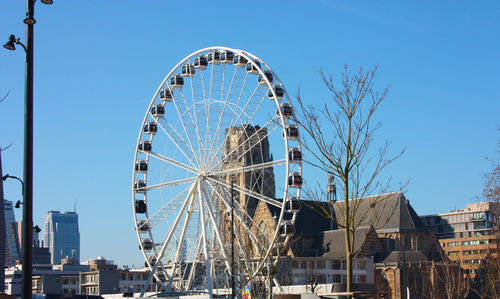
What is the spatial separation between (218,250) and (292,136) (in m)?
10.1

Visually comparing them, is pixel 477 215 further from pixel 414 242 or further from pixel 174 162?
pixel 174 162

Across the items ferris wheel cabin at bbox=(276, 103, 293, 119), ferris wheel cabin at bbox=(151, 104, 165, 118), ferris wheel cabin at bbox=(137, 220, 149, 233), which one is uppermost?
ferris wheel cabin at bbox=(151, 104, 165, 118)

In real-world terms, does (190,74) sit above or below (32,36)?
above

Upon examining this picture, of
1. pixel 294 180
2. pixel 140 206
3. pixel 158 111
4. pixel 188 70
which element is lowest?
pixel 140 206

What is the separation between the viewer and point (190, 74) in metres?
58.8

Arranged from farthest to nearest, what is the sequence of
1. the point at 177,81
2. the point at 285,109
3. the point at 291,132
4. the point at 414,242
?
the point at 414,242, the point at 177,81, the point at 285,109, the point at 291,132

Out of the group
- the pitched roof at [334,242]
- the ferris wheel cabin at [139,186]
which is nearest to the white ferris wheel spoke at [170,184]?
the ferris wheel cabin at [139,186]

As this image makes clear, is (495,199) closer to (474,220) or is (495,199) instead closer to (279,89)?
(279,89)

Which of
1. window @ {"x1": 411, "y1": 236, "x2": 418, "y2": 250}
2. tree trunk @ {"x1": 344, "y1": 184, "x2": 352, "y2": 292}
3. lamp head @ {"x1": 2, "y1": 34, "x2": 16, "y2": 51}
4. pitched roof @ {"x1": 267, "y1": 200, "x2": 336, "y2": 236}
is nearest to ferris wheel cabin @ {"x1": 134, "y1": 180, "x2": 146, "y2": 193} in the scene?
tree trunk @ {"x1": 344, "y1": 184, "x2": 352, "y2": 292}

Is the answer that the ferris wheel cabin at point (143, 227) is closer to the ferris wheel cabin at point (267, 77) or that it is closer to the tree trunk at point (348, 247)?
the ferris wheel cabin at point (267, 77)

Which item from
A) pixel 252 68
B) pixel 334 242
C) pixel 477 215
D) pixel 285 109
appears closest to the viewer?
pixel 285 109

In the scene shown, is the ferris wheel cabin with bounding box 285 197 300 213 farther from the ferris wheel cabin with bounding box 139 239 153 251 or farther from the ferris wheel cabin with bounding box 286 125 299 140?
the ferris wheel cabin with bounding box 139 239 153 251

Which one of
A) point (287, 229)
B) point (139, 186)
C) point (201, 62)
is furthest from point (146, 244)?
point (201, 62)

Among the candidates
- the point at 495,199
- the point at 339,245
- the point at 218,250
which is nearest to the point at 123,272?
the point at 339,245
